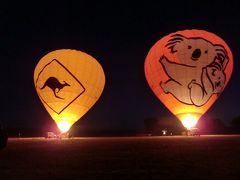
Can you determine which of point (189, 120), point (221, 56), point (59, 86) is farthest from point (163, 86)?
point (59, 86)

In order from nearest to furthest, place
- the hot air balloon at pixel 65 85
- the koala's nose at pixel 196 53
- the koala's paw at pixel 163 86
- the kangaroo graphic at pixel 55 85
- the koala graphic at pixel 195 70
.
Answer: the koala graphic at pixel 195 70 → the koala's nose at pixel 196 53 → the kangaroo graphic at pixel 55 85 → the hot air balloon at pixel 65 85 → the koala's paw at pixel 163 86

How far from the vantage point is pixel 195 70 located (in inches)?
1554

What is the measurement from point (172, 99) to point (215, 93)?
4847mm

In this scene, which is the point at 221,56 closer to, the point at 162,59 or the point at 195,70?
the point at 195,70

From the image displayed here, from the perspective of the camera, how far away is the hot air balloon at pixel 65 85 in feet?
133

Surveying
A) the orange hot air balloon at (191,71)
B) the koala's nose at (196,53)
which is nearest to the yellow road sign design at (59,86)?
the orange hot air balloon at (191,71)

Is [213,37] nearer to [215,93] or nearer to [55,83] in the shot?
[215,93]

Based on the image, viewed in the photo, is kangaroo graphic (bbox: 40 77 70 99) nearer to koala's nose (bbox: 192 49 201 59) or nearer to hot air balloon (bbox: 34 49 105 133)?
hot air balloon (bbox: 34 49 105 133)

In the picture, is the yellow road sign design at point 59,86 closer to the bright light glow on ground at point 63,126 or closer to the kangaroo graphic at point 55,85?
the kangaroo graphic at point 55,85

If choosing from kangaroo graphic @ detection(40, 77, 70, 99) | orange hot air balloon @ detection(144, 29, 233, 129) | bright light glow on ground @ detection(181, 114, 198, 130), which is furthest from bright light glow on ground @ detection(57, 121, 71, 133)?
bright light glow on ground @ detection(181, 114, 198, 130)

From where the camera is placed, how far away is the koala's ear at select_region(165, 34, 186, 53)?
4004 centimetres

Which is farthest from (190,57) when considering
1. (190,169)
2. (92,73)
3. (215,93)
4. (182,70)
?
(190,169)

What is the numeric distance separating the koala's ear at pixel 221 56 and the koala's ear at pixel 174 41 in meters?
4.07

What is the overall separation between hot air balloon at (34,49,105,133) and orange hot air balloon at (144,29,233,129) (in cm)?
858
